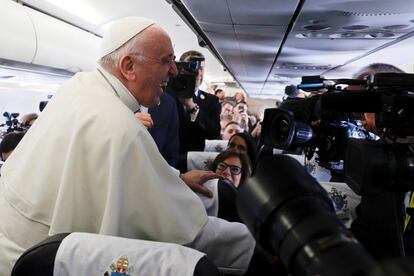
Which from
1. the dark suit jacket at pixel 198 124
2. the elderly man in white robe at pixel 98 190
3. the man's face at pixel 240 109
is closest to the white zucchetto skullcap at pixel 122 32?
the elderly man in white robe at pixel 98 190

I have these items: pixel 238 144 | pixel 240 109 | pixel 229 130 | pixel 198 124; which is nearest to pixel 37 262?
pixel 238 144

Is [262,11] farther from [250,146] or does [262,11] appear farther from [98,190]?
[98,190]

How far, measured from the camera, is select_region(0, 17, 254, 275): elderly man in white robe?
1.04m

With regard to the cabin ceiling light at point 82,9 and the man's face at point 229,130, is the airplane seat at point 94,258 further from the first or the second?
the man's face at point 229,130

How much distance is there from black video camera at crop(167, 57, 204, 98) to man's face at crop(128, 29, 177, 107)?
719 mm

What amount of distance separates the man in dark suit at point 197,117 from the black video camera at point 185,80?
3.6 inches

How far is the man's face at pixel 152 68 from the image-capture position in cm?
140

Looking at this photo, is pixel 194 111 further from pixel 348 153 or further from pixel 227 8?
pixel 348 153

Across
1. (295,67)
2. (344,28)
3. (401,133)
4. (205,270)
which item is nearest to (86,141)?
(205,270)

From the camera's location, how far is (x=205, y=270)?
2.22 ft

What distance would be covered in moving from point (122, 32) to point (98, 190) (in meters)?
0.71

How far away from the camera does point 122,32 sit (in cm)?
144

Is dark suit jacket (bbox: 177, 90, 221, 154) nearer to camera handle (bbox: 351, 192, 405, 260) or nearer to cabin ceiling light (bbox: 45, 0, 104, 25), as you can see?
cabin ceiling light (bbox: 45, 0, 104, 25)

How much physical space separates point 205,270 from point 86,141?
1.91ft
